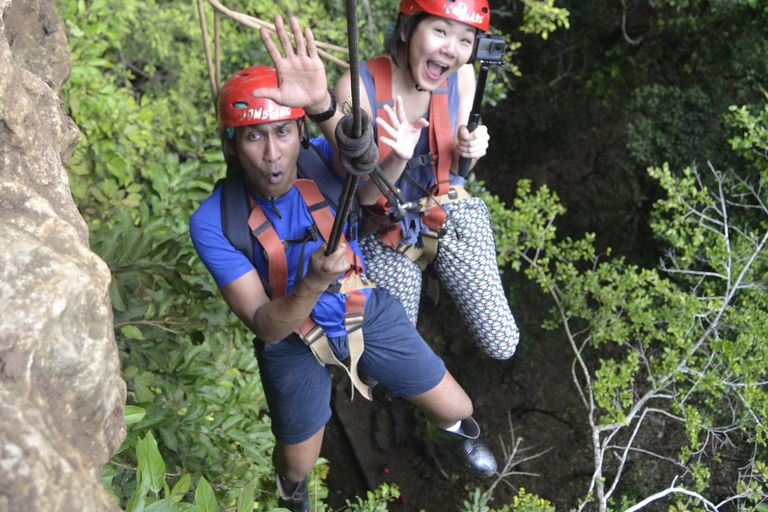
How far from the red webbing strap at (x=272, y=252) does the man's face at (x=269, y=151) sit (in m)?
0.13

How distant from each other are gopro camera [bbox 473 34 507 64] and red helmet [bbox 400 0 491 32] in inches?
5.2

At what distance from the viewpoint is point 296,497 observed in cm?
311

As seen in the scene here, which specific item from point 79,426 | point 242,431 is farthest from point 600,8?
point 79,426

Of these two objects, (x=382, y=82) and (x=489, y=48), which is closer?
(x=489, y=48)

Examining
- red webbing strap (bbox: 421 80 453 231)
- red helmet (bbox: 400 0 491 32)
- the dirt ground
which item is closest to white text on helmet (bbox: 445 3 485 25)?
red helmet (bbox: 400 0 491 32)

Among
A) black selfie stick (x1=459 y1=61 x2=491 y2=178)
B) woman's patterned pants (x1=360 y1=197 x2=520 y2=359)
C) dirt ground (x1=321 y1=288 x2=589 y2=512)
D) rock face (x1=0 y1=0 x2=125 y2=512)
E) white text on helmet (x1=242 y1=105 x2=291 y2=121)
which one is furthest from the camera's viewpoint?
dirt ground (x1=321 y1=288 x2=589 y2=512)

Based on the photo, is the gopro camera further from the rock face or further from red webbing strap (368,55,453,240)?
the rock face

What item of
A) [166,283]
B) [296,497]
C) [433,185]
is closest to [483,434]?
[296,497]

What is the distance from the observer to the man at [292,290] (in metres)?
2.25

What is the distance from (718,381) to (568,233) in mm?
3478

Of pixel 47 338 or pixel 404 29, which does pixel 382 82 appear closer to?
pixel 404 29

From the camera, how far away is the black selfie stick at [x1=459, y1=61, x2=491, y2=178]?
7.63ft

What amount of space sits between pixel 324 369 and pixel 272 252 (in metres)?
0.69

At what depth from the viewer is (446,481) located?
6785 millimetres
